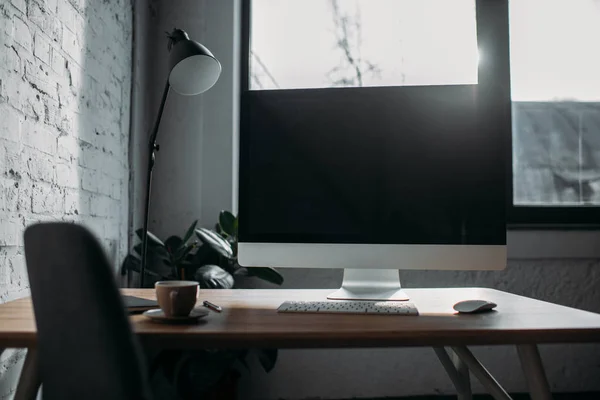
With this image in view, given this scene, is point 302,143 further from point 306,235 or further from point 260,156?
point 306,235

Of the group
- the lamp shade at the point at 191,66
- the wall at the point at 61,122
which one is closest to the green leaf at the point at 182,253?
the wall at the point at 61,122

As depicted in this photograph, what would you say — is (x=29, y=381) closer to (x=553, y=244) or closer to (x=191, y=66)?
(x=191, y=66)

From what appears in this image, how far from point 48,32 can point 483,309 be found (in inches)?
50.5

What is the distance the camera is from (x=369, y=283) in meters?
1.37

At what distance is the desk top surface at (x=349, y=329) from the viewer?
2.86 feet

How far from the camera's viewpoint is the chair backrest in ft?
1.74

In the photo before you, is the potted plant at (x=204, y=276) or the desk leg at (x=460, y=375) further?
the potted plant at (x=204, y=276)

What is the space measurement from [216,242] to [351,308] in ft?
2.92

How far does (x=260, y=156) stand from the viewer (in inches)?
54.3

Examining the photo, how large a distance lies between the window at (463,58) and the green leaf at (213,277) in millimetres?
945

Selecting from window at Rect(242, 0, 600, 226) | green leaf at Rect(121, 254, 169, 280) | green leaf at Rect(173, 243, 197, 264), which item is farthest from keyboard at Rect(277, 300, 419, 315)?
window at Rect(242, 0, 600, 226)

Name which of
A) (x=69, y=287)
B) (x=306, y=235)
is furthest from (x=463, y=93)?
(x=69, y=287)

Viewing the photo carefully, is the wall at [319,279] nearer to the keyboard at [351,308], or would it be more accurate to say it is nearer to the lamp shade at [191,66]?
the lamp shade at [191,66]

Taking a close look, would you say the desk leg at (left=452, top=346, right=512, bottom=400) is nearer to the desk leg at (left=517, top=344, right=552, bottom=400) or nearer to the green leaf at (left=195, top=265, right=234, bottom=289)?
the desk leg at (left=517, top=344, right=552, bottom=400)
